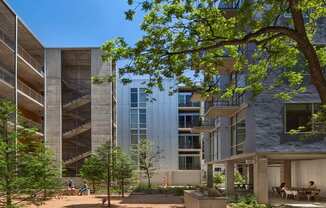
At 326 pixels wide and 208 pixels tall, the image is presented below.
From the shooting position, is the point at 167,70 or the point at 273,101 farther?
the point at 273,101

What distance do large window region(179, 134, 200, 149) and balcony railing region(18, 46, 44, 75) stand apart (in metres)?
22.5

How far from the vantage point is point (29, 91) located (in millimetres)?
51031

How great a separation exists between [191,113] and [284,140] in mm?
44101

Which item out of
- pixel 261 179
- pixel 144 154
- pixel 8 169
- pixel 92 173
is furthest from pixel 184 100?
pixel 8 169

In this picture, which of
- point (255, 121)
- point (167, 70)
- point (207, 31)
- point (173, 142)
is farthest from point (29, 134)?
point (173, 142)

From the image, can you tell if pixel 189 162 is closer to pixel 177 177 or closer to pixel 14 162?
pixel 177 177

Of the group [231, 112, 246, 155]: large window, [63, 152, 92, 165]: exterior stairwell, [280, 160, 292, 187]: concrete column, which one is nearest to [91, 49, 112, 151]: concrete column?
[63, 152, 92, 165]: exterior stairwell

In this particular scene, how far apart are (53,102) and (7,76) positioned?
14.0 m

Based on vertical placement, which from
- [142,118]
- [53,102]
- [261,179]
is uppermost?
[53,102]

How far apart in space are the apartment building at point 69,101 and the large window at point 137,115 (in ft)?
17.2

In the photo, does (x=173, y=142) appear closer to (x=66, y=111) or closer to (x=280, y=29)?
(x=66, y=111)

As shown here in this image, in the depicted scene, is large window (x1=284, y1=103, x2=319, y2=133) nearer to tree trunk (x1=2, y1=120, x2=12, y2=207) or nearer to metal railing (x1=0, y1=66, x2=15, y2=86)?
tree trunk (x1=2, y1=120, x2=12, y2=207)

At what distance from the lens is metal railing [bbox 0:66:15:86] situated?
43047mm

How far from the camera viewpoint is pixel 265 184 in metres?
29.5
